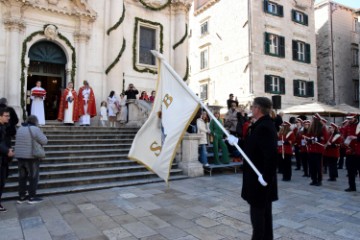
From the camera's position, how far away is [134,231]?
194 inches

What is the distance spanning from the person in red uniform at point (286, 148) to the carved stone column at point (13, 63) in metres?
11.6

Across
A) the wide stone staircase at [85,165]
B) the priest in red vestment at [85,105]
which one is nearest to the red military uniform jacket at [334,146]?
the wide stone staircase at [85,165]

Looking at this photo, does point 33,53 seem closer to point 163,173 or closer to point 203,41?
point 163,173

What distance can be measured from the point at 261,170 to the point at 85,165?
689cm

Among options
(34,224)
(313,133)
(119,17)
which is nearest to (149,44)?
(119,17)

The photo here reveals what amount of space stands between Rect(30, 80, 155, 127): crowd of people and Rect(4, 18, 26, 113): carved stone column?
1738 millimetres

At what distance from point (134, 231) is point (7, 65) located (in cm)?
1217

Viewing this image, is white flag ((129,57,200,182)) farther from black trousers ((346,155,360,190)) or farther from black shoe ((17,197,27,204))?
black trousers ((346,155,360,190))

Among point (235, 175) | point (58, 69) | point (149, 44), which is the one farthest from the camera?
point (149, 44)

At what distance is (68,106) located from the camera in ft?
43.8

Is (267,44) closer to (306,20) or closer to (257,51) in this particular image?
(257,51)

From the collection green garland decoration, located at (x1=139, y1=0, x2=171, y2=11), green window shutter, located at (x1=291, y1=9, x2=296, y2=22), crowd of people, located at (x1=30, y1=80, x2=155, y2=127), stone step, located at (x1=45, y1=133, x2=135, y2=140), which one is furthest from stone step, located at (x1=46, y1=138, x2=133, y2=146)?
green window shutter, located at (x1=291, y1=9, x2=296, y2=22)

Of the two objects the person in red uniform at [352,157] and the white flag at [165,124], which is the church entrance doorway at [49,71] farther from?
the person in red uniform at [352,157]

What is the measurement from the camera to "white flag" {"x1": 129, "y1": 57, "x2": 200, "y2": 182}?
455 cm
